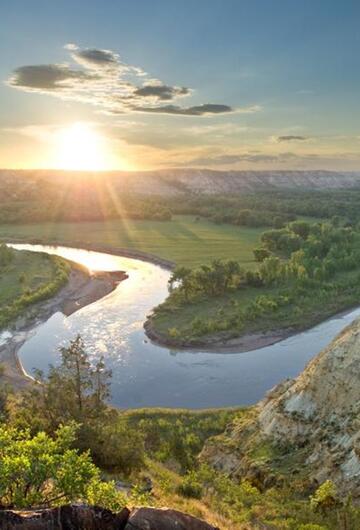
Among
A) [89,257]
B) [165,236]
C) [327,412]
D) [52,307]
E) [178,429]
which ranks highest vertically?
[165,236]

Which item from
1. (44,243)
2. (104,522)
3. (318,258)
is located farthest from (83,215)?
(104,522)

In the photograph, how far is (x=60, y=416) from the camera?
26125 millimetres

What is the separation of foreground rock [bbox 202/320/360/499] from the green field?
62494 mm

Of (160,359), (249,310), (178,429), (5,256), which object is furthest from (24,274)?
(178,429)

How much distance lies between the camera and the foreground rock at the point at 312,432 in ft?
76.8

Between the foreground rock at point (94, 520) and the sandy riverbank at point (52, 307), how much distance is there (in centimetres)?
3563

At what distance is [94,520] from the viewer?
1173 centimetres

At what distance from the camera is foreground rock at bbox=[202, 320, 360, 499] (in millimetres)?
23406

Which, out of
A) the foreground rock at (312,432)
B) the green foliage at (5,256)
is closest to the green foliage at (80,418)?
the foreground rock at (312,432)

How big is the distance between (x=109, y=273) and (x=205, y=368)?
44.6m

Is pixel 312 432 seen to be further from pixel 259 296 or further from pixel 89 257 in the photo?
pixel 89 257

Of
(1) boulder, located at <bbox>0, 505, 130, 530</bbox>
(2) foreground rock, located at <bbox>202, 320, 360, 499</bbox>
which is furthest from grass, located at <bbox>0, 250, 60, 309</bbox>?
(1) boulder, located at <bbox>0, 505, 130, 530</bbox>

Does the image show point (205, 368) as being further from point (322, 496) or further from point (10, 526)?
point (10, 526)

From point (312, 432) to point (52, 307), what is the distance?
167 feet
